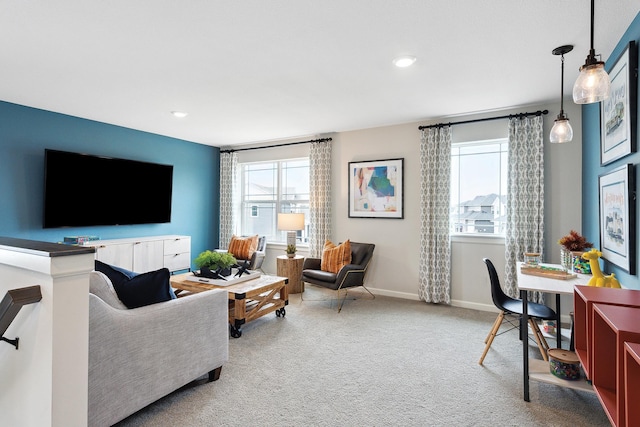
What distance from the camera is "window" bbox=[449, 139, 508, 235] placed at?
166 inches

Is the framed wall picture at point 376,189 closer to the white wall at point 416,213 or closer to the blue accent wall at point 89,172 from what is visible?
the white wall at point 416,213

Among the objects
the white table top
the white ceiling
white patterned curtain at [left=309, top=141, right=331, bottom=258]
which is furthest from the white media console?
the white table top

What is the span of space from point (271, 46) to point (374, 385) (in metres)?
2.66

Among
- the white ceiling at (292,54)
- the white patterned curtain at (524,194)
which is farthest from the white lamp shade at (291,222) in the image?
the white patterned curtain at (524,194)

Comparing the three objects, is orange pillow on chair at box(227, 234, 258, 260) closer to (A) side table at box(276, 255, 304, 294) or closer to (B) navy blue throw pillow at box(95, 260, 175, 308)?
(A) side table at box(276, 255, 304, 294)

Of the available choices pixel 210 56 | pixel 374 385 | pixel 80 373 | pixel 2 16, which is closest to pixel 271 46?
pixel 210 56

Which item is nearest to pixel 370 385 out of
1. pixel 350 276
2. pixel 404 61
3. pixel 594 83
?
pixel 350 276

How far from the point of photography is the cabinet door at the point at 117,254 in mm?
4422

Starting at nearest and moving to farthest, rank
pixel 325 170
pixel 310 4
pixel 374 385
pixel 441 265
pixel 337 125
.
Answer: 1. pixel 310 4
2. pixel 374 385
3. pixel 441 265
4. pixel 337 125
5. pixel 325 170

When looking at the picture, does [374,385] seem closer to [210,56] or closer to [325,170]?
[210,56]

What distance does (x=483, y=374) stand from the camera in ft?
8.45

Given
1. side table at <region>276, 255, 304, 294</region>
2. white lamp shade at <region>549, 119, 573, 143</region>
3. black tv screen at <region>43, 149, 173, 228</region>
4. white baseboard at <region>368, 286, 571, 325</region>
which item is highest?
white lamp shade at <region>549, 119, 573, 143</region>

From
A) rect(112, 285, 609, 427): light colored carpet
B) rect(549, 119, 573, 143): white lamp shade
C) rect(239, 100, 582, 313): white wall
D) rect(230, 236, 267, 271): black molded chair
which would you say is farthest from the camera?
rect(230, 236, 267, 271): black molded chair

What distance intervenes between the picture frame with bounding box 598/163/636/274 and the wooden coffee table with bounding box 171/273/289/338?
301 centimetres
